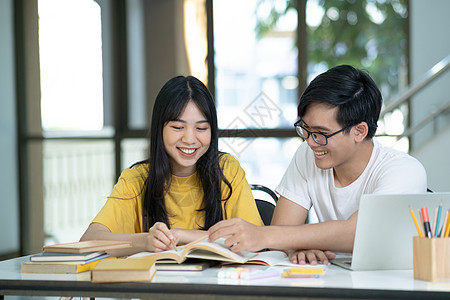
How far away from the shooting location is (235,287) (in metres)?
1.18

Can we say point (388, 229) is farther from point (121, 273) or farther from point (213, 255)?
point (121, 273)

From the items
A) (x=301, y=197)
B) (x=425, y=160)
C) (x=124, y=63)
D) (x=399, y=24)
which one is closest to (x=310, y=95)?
(x=301, y=197)

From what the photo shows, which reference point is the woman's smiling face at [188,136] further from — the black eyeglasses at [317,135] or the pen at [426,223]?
the pen at [426,223]

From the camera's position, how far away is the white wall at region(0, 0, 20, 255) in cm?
442

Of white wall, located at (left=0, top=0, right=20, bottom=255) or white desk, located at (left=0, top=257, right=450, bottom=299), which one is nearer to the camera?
white desk, located at (left=0, top=257, right=450, bottom=299)

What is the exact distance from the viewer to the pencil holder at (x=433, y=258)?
1.23 m

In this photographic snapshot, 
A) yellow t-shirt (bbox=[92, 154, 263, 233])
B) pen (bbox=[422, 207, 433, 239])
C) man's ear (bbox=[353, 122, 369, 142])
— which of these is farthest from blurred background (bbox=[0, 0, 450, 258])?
pen (bbox=[422, 207, 433, 239])

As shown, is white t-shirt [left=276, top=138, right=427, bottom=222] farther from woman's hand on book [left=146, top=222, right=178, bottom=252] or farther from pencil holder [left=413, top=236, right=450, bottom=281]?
woman's hand on book [left=146, top=222, right=178, bottom=252]

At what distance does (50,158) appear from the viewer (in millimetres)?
4598

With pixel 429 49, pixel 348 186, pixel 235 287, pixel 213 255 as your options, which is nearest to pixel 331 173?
pixel 348 186

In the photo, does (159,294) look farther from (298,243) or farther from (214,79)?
(214,79)

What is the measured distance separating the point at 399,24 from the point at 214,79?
3016 mm

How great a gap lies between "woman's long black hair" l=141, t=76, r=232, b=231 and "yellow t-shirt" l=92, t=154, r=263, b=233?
24 millimetres

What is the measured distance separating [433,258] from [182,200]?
92 cm
